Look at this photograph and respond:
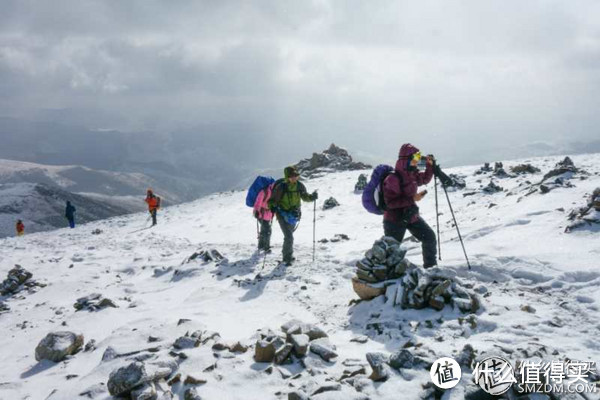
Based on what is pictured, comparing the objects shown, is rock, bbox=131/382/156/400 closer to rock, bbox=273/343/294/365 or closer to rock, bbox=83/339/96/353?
rock, bbox=273/343/294/365

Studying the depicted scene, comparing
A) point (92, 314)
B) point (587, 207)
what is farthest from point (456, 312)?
point (92, 314)

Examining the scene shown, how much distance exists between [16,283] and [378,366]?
44.1 feet

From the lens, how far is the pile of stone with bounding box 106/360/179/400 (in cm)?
482

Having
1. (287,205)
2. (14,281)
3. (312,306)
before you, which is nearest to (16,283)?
(14,281)

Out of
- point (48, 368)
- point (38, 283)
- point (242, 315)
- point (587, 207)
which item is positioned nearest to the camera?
point (48, 368)

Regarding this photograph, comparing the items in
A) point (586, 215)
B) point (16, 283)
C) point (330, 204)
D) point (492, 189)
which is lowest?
point (16, 283)

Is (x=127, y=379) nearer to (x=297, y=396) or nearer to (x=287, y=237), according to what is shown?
(x=297, y=396)

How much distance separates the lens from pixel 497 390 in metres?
4.48

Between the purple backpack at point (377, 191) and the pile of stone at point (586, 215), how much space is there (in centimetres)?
556

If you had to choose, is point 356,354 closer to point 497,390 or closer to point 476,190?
point 497,390

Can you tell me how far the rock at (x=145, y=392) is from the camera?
4.73m

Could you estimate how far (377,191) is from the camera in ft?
30.5

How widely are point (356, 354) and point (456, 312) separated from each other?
2163 mm

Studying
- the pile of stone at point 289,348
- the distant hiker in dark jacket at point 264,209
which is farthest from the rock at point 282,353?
the distant hiker in dark jacket at point 264,209
